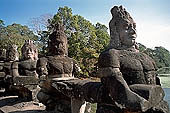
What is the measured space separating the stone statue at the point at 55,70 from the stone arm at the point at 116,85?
152cm

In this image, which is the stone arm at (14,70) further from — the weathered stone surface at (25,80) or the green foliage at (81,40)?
the green foliage at (81,40)

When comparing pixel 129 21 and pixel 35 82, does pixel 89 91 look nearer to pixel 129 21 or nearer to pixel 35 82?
pixel 129 21

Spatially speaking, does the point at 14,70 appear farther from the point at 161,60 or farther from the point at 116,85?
the point at 161,60

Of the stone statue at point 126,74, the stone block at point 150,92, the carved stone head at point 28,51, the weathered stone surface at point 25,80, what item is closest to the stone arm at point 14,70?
the weathered stone surface at point 25,80

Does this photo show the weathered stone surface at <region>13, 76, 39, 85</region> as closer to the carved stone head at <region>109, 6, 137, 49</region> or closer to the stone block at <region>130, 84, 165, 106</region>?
the carved stone head at <region>109, 6, 137, 49</region>

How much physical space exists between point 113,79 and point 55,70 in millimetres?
1850

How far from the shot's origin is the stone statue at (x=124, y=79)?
181cm

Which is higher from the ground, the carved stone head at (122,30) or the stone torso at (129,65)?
the carved stone head at (122,30)

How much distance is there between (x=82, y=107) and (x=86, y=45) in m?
14.9

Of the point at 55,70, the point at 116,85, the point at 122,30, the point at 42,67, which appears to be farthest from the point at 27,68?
the point at 116,85

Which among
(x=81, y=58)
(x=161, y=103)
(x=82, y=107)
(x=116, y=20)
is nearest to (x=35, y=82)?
(x=82, y=107)

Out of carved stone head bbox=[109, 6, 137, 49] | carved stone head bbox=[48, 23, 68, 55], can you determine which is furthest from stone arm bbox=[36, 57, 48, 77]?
carved stone head bbox=[109, 6, 137, 49]

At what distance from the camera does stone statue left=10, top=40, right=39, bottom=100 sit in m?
5.01

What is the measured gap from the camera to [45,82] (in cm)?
367
